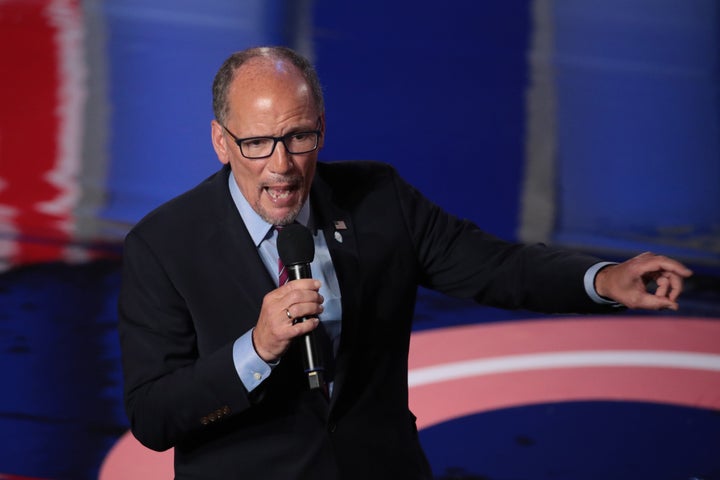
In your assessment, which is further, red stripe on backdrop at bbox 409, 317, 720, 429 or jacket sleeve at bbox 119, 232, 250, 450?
red stripe on backdrop at bbox 409, 317, 720, 429

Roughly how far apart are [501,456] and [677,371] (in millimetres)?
796

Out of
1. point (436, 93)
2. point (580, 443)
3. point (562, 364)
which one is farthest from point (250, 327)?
point (436, 93)

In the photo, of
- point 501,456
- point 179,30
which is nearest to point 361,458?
point 501,456

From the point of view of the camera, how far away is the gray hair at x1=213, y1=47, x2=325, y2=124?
165 centimetres

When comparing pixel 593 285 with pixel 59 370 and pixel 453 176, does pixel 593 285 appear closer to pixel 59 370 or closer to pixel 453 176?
pixel 59 370

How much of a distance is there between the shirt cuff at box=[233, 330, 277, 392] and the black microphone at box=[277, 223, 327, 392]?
9 cm

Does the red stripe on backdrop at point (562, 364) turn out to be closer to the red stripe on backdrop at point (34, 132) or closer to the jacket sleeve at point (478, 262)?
the jacket sleeve at point (478, 262)

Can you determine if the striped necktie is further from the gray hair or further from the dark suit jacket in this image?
the gray hair

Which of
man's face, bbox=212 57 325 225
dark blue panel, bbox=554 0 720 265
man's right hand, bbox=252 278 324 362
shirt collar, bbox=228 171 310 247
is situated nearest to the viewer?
man's right hand, bbox=252 278 324 362

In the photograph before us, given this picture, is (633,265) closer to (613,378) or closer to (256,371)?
(256,371)

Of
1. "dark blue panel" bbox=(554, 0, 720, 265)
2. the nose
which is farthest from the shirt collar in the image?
"dark blue panel" bbox=(554, 0, 720, 265)

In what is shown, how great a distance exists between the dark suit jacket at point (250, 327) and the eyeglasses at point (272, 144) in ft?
0.48

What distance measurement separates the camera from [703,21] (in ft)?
18.2

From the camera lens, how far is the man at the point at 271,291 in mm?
1601
